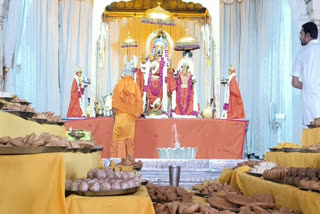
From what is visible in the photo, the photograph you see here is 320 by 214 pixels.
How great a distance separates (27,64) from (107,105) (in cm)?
190

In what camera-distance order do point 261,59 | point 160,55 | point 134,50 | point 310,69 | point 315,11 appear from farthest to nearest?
1. point 134,50
2. point 261,59
3. point 160,55
4. point 315,11
5. point 310,69

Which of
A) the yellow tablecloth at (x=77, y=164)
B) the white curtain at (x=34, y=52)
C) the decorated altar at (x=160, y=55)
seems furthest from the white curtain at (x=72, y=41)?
the yellow tablecloth at (x=77, y=164)

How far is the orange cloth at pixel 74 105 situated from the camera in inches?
334

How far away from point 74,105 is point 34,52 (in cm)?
126

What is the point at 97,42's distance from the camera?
11188mm

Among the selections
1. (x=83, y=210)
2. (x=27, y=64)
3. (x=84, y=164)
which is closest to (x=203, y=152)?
(x=27, y=64)

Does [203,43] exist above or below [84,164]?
above

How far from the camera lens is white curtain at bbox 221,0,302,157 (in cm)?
908

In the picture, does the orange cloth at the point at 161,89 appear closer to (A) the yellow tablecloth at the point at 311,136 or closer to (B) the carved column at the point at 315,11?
(B) the carved column at the point at 315,11

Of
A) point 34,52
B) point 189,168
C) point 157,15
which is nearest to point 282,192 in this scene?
point 189,168

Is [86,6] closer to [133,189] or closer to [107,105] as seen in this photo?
[107,105]

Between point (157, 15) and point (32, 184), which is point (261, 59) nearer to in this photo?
point (157, 15)

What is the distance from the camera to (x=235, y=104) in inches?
331

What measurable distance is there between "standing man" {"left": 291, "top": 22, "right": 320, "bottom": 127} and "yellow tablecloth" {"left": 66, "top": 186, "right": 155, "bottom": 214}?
335 centimetres
